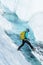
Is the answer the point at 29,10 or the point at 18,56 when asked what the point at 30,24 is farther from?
the point at 18,56

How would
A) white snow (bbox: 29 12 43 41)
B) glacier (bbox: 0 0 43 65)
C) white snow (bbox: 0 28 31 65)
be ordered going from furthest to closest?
white snow (bbox: 29 12 43 41), glacier (bbox: 0 0 43 65), white snow (bbox: 0 28 31 65)

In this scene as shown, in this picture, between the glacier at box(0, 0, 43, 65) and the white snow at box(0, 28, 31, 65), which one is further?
the glacier at box(0, 0, 43, 65)

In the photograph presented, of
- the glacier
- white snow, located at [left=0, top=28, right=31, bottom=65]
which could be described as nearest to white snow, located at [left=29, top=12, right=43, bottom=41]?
the glacier

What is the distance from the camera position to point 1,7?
93.1ft

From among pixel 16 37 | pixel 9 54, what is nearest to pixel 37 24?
pixel 16 37

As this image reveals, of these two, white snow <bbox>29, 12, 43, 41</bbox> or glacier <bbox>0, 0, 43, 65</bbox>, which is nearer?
glacier <bbox>0, 0, 43, 65</bbox>

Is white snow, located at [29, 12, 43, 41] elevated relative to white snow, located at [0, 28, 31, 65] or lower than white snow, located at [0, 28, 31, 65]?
elevated

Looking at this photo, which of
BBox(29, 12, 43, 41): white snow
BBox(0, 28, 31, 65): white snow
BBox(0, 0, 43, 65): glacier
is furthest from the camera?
BBox(29, 12, 43, 41): white snow

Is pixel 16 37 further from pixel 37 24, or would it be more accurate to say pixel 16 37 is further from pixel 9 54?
pixel 9 54

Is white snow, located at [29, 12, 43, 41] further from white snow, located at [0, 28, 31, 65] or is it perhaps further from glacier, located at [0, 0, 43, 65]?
white snow, located at [0, 28, 31, 65]

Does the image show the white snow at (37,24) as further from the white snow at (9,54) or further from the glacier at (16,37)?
the white snow at (9,54)

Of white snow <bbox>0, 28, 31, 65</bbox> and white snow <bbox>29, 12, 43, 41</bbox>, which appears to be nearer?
white snow <bbox>0, 28, 31, 65</bbox>

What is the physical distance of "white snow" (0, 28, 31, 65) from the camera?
17.2 meters

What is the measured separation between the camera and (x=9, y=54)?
59.0 feet
